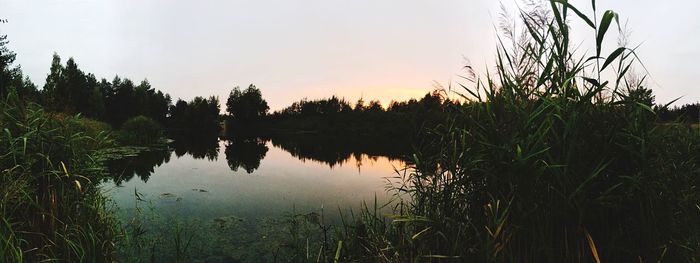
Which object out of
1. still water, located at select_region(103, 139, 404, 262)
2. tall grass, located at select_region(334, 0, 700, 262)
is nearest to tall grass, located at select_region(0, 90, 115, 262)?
still water, located at select_region(103, 139, 404, 262)

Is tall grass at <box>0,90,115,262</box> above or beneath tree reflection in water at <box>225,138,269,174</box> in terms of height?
above

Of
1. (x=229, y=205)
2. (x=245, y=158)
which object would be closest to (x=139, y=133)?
A: (x=245, y=158)

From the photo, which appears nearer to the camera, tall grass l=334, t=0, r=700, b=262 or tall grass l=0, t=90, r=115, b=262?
tall grass l=334, t=0, r=700, b=262

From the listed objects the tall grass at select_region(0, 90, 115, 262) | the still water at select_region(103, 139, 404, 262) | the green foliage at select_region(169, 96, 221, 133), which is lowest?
the still water at select_region(103, 139, 404, 262)

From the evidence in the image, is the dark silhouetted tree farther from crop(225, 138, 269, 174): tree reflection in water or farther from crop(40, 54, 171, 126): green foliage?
crop(225, 138, 269, 174): tree reflection in water

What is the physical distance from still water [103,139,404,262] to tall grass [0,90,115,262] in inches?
40.9

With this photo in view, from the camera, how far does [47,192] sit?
12.2ft

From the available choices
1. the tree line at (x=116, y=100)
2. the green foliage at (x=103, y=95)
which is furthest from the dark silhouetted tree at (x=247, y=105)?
the green foliage at (x=103, y=95)

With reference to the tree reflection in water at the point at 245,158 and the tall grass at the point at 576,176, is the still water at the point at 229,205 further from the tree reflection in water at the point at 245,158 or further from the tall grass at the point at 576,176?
the tall grass at the point at 576,176

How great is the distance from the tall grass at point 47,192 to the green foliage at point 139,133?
27.8 metres

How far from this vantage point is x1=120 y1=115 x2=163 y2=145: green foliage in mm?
29752

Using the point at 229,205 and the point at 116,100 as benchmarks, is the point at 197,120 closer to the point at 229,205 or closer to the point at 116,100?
the point at 116,100

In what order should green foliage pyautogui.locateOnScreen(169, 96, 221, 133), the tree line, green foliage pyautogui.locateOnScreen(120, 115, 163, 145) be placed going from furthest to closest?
green foliage pyautogui.locateOnScreen(169, 96, 221, 133)
the tree line
green foliage pyautogui.locateOnScreen(120, 115, 163, 145)

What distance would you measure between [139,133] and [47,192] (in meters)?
34.8
